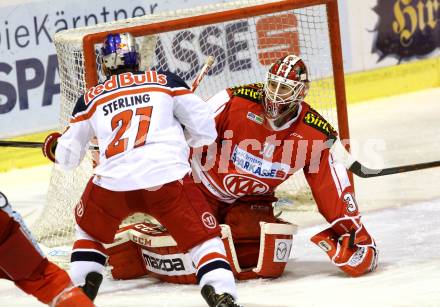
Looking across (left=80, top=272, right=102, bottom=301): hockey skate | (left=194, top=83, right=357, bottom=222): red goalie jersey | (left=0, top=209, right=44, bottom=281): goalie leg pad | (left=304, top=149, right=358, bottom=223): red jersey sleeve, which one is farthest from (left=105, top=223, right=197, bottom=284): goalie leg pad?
(left=0, top=209, right=44, bottom=281): goalie leg pad

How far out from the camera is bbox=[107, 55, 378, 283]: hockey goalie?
454 cm

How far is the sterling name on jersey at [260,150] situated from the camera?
467cm

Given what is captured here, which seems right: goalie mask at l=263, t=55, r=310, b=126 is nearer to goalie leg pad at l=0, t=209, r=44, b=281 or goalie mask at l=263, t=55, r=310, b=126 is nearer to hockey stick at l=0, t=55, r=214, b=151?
hockey stick at l=0, t=55, r=214, b=151

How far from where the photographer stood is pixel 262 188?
15.6ft

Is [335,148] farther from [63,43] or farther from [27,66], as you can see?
[27,66]

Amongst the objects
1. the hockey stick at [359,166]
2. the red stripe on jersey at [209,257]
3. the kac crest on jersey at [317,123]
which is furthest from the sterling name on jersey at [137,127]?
the hockey stick at [359,166]

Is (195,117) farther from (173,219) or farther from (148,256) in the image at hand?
(148,256)

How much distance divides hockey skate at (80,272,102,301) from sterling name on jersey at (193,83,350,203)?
85 centimetres

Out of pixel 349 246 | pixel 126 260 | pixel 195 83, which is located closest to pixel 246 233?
pixel 349 246

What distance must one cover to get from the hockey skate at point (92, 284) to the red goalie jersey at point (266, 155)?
2.80 ft

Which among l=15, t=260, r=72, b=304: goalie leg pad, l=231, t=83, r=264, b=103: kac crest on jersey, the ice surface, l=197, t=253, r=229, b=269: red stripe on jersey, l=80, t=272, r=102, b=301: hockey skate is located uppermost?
l=231, t=83, r=264, b=103: kac crest on jersey

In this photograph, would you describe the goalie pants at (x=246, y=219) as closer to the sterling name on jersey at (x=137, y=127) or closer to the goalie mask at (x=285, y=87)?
the goalie mask at (x=285, y=87)

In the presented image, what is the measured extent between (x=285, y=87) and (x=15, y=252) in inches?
57.7

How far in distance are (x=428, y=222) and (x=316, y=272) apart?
91 cm
